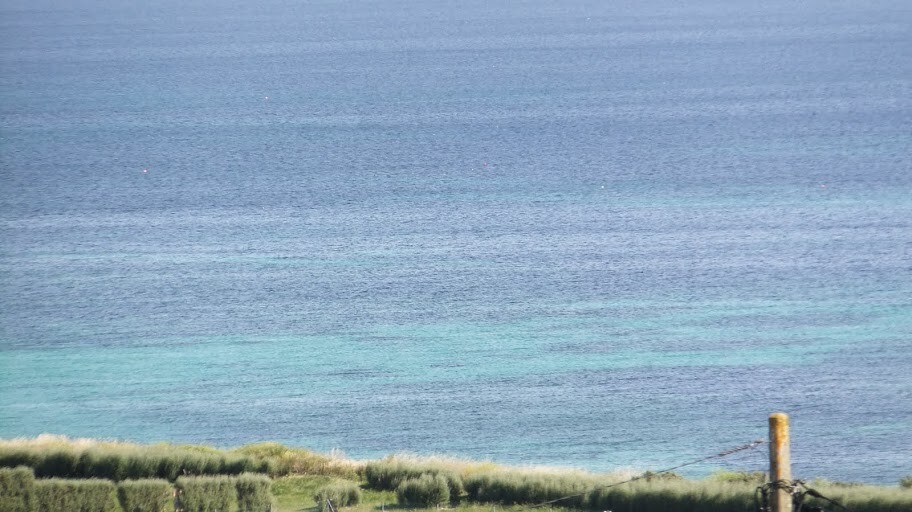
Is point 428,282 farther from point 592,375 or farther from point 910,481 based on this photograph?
point 910,481

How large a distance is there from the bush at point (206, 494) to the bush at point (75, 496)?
1139mm

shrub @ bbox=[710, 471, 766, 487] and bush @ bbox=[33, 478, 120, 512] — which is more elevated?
shrub @ bbox=[710, 471, 766, 487]

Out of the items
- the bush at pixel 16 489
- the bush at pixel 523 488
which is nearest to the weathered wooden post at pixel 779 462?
the bush at pixel 523 488

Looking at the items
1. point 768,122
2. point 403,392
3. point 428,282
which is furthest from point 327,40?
point 403,392

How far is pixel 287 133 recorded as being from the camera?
7856 cm

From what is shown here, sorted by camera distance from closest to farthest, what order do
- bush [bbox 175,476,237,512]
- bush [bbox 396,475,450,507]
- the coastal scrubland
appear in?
the coastal scrubland
bush [bbox 175,476,237,512]
bush [bbox 396,475,450,507]

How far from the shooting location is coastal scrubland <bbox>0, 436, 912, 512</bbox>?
736 inches

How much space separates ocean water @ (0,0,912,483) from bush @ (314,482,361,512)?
35.1 feet

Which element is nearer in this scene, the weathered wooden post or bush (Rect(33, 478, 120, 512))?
the weathered wooden post

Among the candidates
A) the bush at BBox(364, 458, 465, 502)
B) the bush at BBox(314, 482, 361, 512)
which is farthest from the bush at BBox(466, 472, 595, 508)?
the bush at BBox(314, 482, 361, 512)

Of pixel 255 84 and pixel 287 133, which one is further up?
pixel 255 84

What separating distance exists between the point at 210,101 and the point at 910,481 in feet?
267

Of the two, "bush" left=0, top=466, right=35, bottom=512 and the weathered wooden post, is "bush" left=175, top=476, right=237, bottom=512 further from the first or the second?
the weathered wooden post

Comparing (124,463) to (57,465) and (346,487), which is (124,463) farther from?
(346,487)
